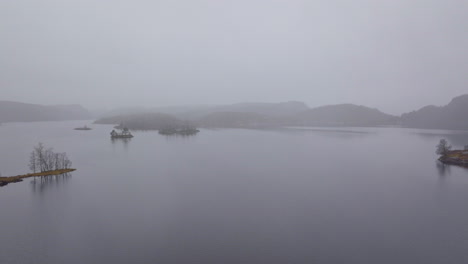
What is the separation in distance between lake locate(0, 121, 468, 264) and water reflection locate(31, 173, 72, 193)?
0.05 metres

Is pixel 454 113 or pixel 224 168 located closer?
pixel 224 168

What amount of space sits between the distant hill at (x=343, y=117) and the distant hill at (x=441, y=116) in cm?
564

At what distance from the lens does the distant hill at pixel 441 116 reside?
6818 cm

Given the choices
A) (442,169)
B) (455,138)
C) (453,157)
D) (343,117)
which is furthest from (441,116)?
(442,169)

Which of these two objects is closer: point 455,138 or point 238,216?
point 238,216

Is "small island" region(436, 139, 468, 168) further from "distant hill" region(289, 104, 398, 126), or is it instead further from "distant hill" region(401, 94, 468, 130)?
"distant hill" region(289, 104, 398, 126)

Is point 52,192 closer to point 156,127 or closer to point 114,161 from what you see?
point 114,161

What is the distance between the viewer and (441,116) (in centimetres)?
7406

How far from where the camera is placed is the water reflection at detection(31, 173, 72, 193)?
13844mm

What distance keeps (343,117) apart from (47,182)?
9396 centimetres

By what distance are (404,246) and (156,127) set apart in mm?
60174

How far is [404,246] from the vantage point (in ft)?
25.9

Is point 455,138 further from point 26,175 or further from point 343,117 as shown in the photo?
point 343,117

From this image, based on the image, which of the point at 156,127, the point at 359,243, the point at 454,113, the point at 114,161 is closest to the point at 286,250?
the point at 359,243
